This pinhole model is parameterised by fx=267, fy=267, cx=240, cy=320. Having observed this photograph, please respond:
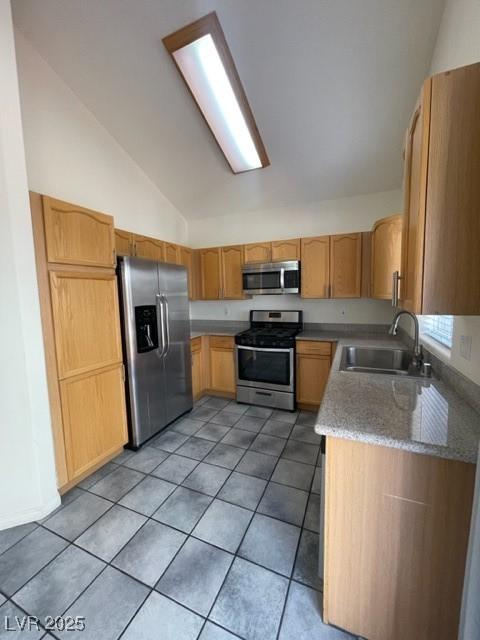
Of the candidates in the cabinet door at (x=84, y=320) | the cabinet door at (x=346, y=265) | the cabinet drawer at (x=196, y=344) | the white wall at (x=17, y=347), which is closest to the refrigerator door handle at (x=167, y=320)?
the cabinet door at (x=84, y=320)

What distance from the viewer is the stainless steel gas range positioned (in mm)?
3127

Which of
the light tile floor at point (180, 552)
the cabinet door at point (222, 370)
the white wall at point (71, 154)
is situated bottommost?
the light tile floor at point (180, 552)

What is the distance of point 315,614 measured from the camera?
117 cm

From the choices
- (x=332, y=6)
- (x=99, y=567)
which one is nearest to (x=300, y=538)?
(x=99, y=567)

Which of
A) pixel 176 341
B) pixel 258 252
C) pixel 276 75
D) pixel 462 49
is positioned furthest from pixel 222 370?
pixel 462 49

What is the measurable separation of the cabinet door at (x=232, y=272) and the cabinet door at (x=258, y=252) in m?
0.10

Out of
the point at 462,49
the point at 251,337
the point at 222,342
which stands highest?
the point at 462,49

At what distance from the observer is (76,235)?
6.28 ft

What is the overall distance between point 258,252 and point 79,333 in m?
2.32

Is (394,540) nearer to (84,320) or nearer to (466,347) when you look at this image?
(466,347)

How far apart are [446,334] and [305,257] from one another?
6.12 feet

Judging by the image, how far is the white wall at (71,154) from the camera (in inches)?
87.0

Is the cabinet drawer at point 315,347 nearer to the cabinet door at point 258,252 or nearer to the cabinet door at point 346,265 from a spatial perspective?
the cabinet door at point 346,265

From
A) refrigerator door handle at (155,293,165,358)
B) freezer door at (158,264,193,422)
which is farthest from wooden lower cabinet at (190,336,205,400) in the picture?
refrigerator door handle at (155,293,165,358)
